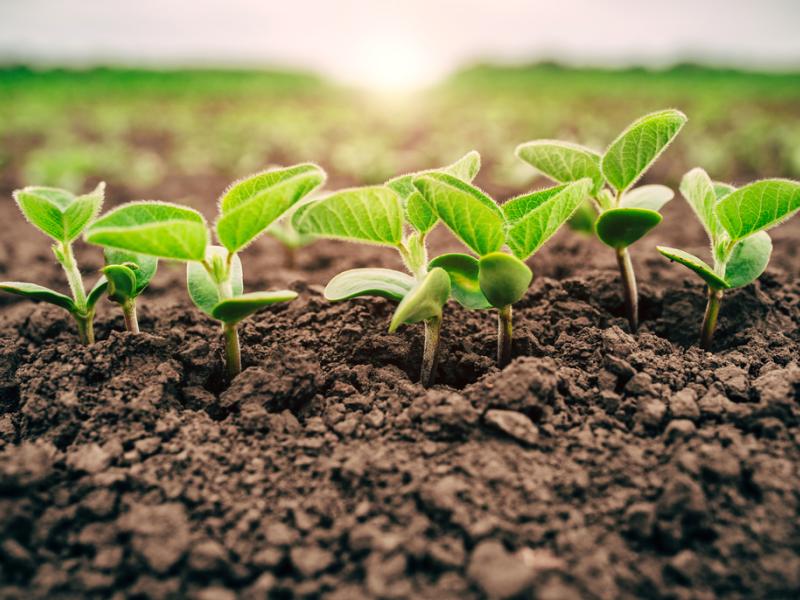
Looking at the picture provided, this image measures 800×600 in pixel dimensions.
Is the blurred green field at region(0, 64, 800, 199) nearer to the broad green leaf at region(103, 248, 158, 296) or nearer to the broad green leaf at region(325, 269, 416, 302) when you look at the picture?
the broad green leaf at region(325, 269, 416, 302)

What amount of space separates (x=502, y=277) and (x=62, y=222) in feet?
3.69

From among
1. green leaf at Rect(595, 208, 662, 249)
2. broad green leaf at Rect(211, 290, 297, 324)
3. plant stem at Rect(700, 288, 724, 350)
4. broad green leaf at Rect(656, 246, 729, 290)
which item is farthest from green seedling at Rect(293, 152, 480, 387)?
plant stem at Rect(700, 288, 724, 350)

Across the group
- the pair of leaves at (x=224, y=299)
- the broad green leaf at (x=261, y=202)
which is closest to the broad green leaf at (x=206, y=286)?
the pair of leaves at (x=224, y=299)

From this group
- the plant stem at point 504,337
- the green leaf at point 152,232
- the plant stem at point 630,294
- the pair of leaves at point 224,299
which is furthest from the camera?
the plant stem at point 630,294

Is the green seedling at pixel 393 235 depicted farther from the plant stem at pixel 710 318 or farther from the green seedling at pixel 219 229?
the plant stem at pixel 710 318

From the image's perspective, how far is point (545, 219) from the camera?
1.50 m

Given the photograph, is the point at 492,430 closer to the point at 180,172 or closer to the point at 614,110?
the point at 180,172

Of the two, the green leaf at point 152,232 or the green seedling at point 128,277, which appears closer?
the green leaf at point 152,232

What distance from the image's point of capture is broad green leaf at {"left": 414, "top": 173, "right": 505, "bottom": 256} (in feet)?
4.58

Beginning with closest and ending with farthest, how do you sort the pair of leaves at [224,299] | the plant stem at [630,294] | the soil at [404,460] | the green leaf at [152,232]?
1. the soil at [404,460]
2. the green leaf at [152,232]
3. the pair of leaves at [224,299]
4. the plant stem at [630,294]

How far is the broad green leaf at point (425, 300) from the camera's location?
1.40 meters

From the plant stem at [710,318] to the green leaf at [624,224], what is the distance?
0.29 meters

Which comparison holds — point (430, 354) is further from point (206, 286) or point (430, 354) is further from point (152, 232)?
point (152, 232)

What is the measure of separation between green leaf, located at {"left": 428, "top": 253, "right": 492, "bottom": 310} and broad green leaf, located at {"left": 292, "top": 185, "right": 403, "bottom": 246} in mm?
167
